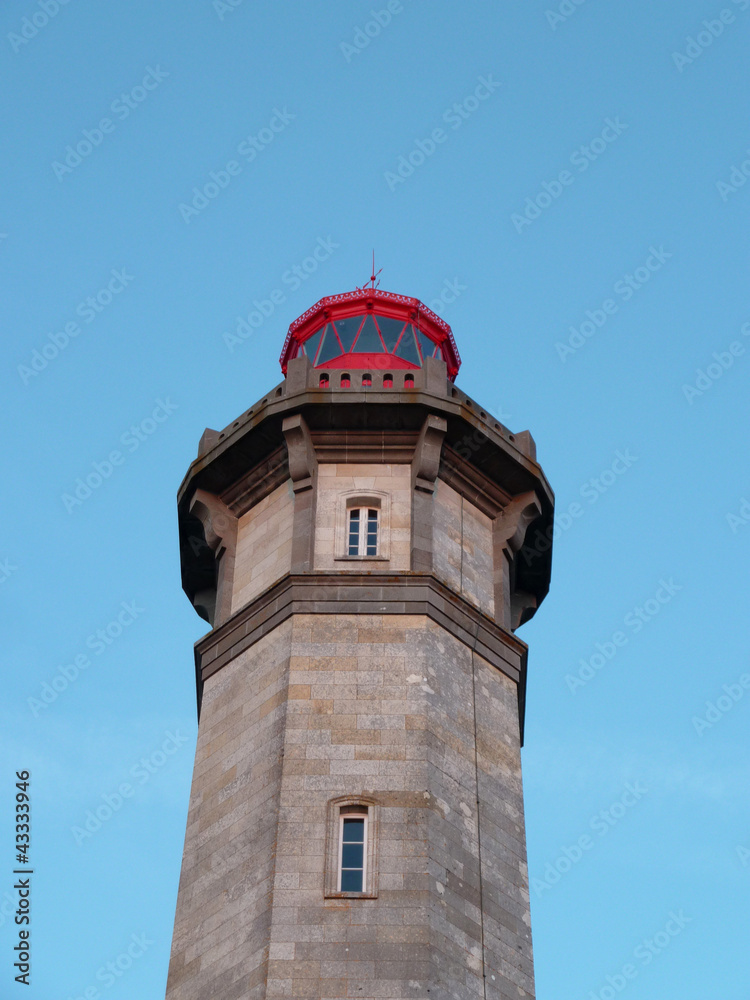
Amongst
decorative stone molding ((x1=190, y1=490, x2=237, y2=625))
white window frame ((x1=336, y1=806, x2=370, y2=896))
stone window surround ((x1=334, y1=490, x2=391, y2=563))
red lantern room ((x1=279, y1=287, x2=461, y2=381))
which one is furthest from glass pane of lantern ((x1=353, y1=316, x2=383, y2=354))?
white window frame ((x1=336, y1=806, x2=370, y2=896))

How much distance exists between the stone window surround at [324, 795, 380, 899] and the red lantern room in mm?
15069

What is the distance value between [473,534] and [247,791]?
9.48m

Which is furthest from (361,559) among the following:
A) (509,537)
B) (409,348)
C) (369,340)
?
(409,348)

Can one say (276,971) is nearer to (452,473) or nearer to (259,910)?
(259,910)

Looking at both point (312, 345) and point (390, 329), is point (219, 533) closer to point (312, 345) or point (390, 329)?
point (312, 345)

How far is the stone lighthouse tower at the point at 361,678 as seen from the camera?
3578 cm

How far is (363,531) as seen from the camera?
43312 millimetres

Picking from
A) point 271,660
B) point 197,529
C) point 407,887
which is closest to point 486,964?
point 407,887

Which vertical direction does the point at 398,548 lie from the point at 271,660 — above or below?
above

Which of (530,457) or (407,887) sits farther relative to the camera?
(530,457)

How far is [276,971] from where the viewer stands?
114 feet

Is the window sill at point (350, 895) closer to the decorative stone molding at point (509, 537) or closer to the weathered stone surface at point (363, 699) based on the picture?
the weathered stone surface at point (363, 699)

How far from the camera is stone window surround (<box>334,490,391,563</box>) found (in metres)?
42.5

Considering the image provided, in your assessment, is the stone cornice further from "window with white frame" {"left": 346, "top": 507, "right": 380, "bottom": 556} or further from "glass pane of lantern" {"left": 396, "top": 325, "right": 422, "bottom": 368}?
"glass pane of lantern" {"left": 396, "top": 325, "right": 422, "bottom": 368}
